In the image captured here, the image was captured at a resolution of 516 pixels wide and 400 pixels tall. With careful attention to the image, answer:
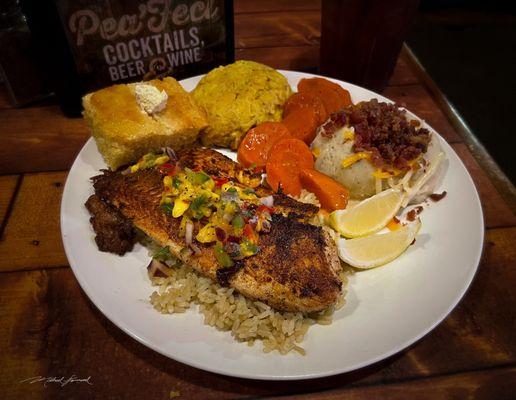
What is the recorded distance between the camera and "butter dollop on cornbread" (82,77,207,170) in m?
2.25

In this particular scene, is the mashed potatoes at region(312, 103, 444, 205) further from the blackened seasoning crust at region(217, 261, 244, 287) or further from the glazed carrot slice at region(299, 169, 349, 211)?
the blackened seasoning crust at region(217, 261, 244, 287)

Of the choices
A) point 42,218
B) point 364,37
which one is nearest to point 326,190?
point 364,37

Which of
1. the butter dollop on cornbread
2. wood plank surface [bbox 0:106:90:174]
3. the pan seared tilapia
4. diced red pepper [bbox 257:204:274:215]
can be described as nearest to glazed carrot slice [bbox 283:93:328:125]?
the butter dollop on cornbread

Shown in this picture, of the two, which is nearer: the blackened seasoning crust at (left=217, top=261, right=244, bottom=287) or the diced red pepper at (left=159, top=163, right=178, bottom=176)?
the blackened seasoning crust at (left=217, top=261, right=244, bottom=287)

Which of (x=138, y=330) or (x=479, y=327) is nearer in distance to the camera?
(x=138, y=330)

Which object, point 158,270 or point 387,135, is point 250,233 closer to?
point 158,270

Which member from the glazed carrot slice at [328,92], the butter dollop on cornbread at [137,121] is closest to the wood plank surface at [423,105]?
the glazed carrot slice at [328,92]

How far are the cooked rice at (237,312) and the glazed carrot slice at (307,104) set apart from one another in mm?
1156

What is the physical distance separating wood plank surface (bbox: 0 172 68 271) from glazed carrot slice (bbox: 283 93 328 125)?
1.50 meters

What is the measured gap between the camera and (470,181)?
A: 7.40ft

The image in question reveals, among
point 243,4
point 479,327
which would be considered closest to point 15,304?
point 479,327

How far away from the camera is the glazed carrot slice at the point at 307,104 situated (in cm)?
259

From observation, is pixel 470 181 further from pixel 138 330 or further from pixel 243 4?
pixel 243 4

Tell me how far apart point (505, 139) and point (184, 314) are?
2.85m
